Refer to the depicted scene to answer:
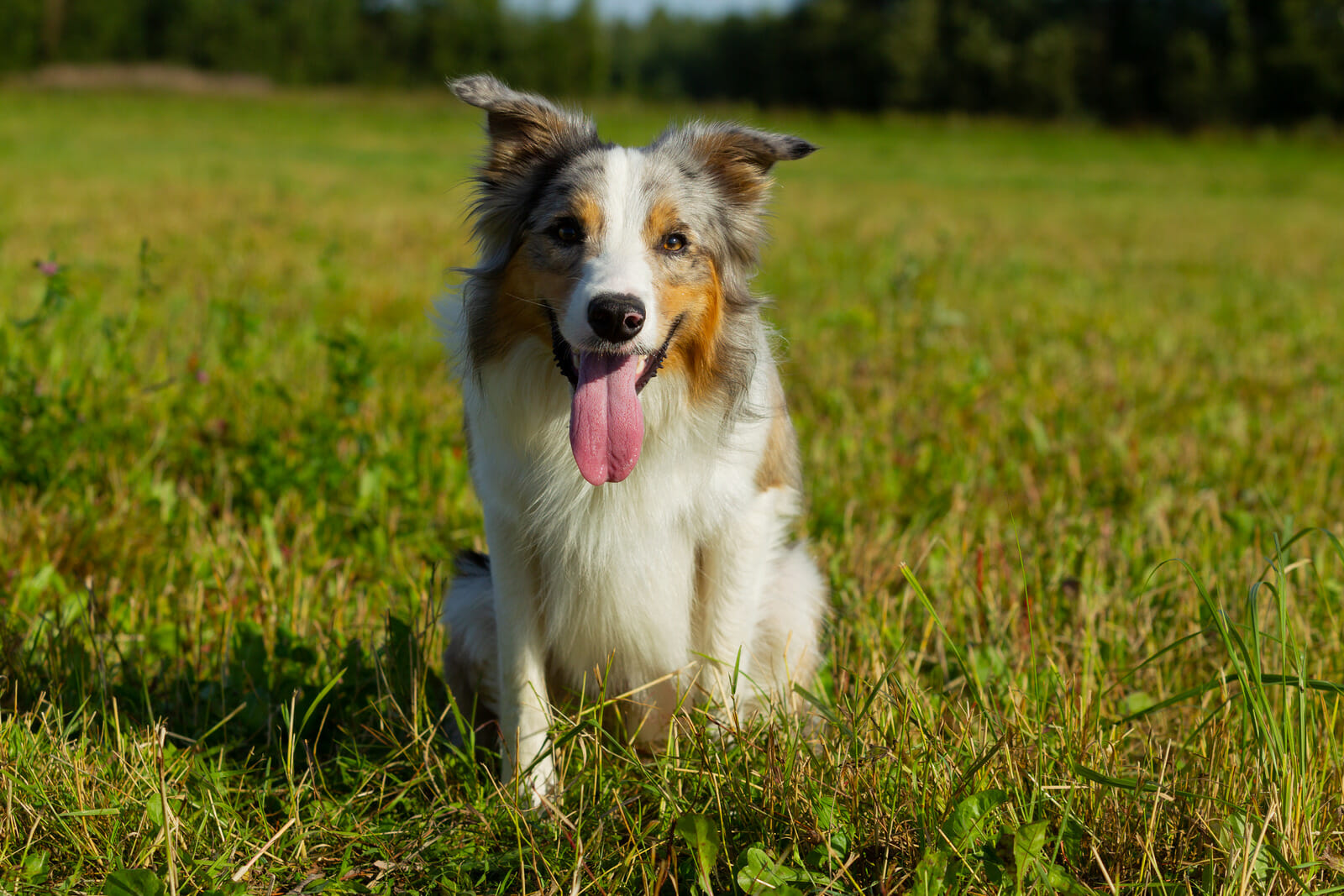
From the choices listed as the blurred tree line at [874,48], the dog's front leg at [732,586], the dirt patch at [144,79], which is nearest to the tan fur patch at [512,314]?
the dog's front leg at [732,586]

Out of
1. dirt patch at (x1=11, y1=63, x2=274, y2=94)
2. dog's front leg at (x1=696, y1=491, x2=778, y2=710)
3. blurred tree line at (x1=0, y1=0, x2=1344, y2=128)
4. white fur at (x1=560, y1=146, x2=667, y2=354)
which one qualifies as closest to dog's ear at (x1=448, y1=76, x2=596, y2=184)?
white fur at (x1=560, y1=146, x2=667, y2=354)

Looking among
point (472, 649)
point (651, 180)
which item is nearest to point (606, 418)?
point (651, 180)

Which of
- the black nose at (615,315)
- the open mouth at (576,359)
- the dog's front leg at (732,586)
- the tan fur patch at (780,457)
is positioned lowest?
the dog's front leg at (732,586)

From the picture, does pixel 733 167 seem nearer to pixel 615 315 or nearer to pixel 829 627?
pixel 615 315

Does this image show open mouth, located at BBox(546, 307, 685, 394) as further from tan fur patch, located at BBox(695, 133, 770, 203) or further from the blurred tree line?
the blurred tree line

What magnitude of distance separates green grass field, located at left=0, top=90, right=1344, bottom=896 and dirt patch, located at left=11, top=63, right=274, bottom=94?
44788 mm

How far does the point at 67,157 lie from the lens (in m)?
19.5

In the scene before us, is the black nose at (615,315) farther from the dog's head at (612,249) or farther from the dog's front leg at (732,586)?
the dog's front leg at (732,586)

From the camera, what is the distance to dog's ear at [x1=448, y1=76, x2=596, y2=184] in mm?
2895

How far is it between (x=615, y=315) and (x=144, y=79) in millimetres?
55890

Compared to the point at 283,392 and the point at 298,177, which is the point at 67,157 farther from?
the point at 283,392

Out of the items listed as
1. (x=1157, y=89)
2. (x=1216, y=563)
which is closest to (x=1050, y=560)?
(x=1216, y=563)

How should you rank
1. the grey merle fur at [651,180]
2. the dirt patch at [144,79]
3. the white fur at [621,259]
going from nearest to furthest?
the white fur at [621,259], the grey merle fur at [651,180], the dirt patch at [144,79]

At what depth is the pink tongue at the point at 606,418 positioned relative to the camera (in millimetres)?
2621
